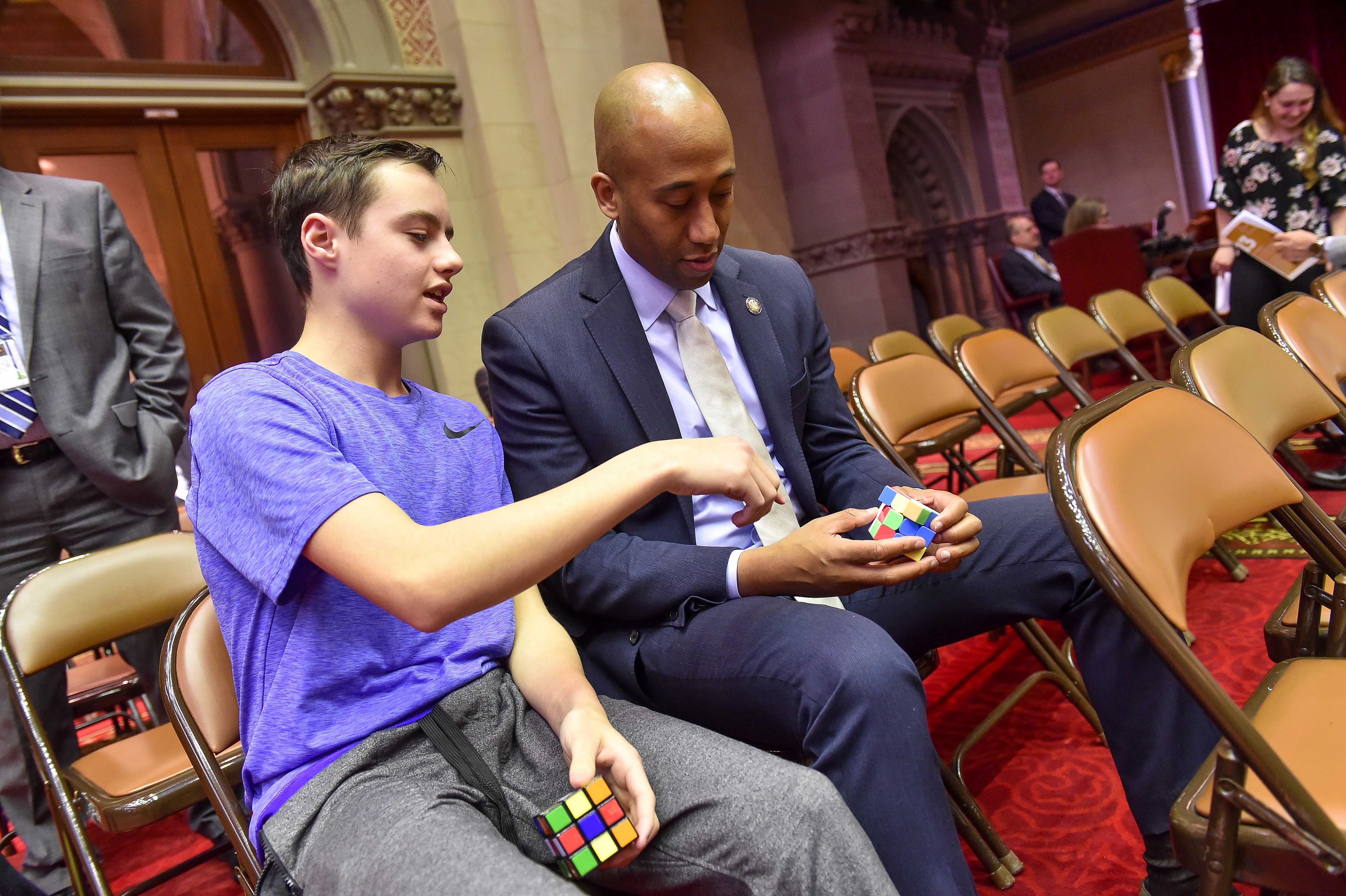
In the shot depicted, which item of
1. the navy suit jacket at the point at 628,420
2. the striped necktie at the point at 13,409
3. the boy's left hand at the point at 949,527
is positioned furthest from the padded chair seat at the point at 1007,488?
the striped necktie at the point at 13,409

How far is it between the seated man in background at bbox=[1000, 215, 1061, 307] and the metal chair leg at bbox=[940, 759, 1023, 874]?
6007 mm

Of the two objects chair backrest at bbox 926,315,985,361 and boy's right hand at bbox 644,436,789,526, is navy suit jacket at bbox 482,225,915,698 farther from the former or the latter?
chair backrest at bbox 926,315,985,361

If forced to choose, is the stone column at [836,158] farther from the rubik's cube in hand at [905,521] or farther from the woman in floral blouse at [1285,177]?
the rubik's cube in hand at [905,521]

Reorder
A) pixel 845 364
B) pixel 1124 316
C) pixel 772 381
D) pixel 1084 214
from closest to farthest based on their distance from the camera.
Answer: pixel 772 381 → pixel 1124 316 → pixel 845 364 → pixel 1084 214

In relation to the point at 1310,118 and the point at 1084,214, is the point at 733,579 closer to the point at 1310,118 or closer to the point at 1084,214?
the point at 1310,118

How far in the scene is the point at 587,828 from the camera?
88cm

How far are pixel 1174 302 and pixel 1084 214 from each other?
8.96 ft

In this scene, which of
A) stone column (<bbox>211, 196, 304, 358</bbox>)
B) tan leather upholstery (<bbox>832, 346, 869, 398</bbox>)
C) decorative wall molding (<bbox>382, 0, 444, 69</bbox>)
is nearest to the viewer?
tan leather upholstery (<bbox>832, 346, 869, 398</bbox>)

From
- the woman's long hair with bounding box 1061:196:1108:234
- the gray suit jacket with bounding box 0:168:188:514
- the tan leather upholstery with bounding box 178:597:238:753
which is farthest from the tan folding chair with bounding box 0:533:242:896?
the woman's long hair with bounding box 1061:196:1108:234

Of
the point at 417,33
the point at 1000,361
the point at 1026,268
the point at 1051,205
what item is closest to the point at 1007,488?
the point at 1000,361

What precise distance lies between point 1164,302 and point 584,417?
13.1 feet

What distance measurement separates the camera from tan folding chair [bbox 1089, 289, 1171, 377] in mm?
3824

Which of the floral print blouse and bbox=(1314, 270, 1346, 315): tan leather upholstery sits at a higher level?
the floral print blouse

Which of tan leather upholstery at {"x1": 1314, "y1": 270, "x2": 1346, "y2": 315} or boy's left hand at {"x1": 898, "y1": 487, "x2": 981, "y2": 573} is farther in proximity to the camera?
tan leather upholstery at {"x1": 1314, "y1": 270, "x2": 1346, "y2": 315}
